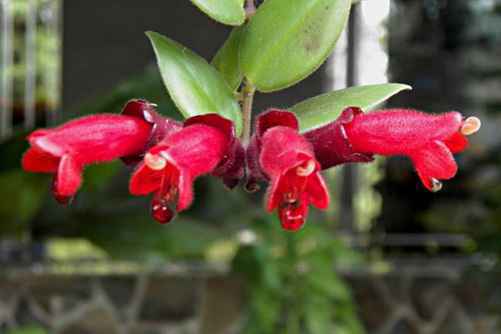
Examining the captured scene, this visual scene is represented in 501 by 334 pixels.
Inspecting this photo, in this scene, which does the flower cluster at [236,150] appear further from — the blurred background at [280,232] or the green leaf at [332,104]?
the blurred background at [280,232]

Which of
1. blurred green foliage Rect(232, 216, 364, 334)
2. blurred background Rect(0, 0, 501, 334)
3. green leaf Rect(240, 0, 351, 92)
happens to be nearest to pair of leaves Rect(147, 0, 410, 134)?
green leaf Rect(240, 0, 351, 92)

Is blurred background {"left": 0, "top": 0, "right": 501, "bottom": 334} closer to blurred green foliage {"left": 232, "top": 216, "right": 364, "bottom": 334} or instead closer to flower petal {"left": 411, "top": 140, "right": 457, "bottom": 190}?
blurred green foliage {"left": 232, "top": 216, "right": 364, "bottom": 334}

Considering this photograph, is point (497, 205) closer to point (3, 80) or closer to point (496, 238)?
point (496, 238)

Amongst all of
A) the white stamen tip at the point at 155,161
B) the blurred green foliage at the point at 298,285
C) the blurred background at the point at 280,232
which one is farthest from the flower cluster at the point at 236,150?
the blurred green foliage at the point at 298,285

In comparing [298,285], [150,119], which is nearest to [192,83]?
[150,119]

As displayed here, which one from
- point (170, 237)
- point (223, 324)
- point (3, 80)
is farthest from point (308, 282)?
point (3, 80)
